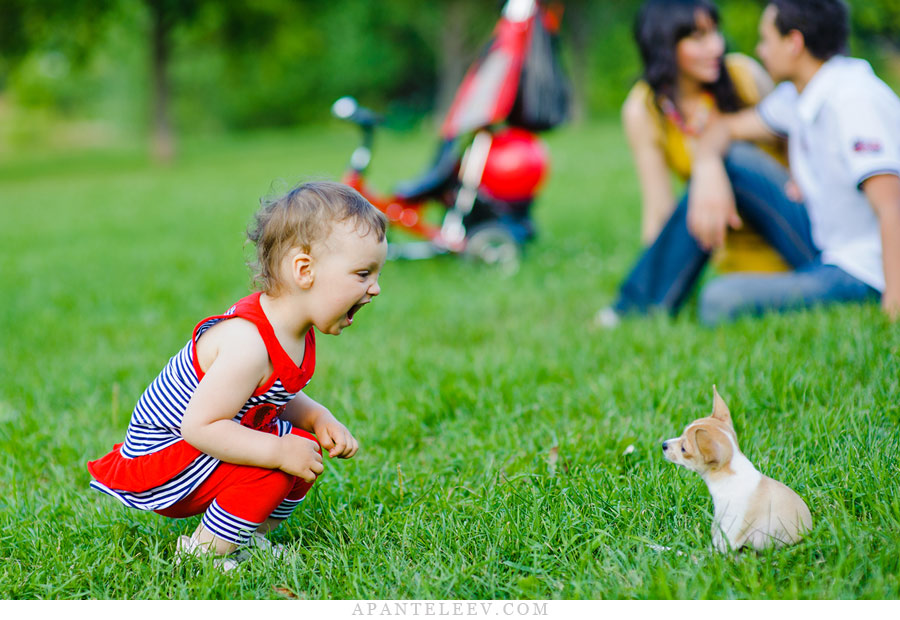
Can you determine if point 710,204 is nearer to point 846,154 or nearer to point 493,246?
point 846,154

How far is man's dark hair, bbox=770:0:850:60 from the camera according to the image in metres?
3.35

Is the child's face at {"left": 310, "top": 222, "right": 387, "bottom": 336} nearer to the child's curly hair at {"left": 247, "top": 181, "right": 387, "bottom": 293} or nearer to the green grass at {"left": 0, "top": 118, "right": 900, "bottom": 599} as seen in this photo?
the child's curly hair at {"left": 247, "top": 181, "right": 387, "bottom": 293}

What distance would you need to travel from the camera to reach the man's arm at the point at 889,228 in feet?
10.0

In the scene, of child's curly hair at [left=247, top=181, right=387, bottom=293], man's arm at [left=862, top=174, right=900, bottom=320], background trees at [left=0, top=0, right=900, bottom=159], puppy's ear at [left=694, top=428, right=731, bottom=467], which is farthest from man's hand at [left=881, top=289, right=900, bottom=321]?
background trees at [left=0, top=0, right=900, bottom=159]

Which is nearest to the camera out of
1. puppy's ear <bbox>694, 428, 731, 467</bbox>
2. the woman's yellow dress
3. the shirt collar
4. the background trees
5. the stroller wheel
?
puppy's ear <bbox>694, 428, 731, 467</bbox>

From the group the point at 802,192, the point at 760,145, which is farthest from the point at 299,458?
the point at 760,145

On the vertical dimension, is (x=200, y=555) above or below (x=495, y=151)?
above

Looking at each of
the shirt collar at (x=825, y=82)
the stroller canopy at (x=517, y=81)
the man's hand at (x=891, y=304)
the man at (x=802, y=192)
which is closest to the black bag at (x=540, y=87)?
the stroller canopy at (x=517, y=81)

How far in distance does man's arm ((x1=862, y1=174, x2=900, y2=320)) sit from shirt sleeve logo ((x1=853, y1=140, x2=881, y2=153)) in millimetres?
106

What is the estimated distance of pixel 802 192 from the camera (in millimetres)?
3695

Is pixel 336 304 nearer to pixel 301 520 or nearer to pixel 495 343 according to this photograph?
pixel 301 520

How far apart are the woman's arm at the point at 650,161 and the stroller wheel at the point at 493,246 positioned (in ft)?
4.87

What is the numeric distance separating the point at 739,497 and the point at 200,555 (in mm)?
1225

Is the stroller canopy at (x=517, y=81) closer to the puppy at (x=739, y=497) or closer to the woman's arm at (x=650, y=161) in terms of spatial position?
the woman's arm at (x=650, y=161)
